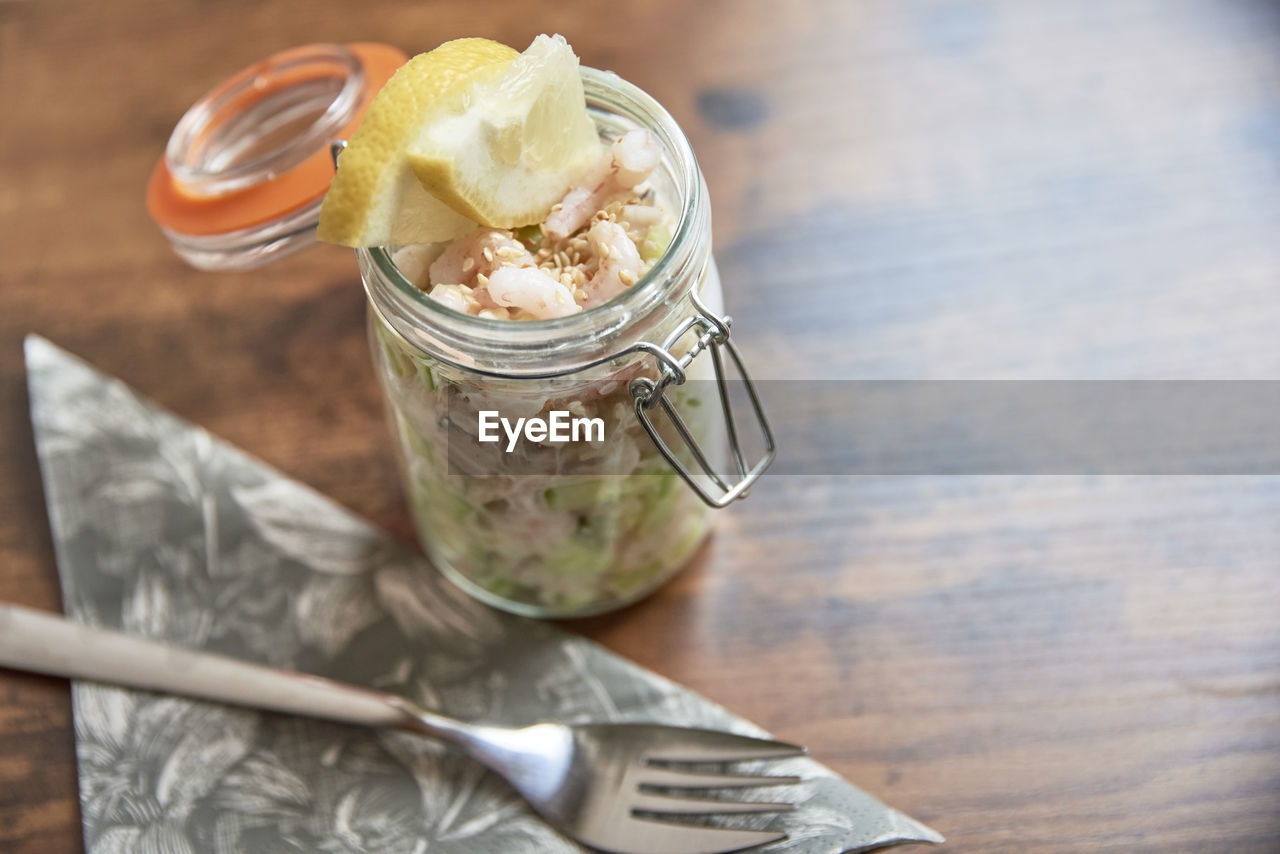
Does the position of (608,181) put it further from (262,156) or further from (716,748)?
(716,748)

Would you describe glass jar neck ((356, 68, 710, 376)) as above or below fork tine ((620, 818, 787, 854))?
above

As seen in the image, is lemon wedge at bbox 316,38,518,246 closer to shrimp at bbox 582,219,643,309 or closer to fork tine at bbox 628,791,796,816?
shrimp at bbox 582,219,643,309

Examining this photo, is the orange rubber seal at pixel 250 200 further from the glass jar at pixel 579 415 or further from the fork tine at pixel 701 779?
the fork tine at pixel 701 779

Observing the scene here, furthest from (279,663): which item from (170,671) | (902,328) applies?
(902,328)

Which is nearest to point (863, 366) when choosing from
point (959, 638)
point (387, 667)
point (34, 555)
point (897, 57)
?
point (959, 638)

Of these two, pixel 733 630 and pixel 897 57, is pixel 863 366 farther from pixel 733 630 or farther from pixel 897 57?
pixel 897 57

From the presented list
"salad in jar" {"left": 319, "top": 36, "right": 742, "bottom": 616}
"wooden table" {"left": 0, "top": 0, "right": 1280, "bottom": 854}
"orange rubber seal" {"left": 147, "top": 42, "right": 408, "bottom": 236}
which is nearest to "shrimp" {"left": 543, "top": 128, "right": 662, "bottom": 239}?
"salad in jar" {"left": 319, "top": 36, "right": 742, "bottom": 616}
